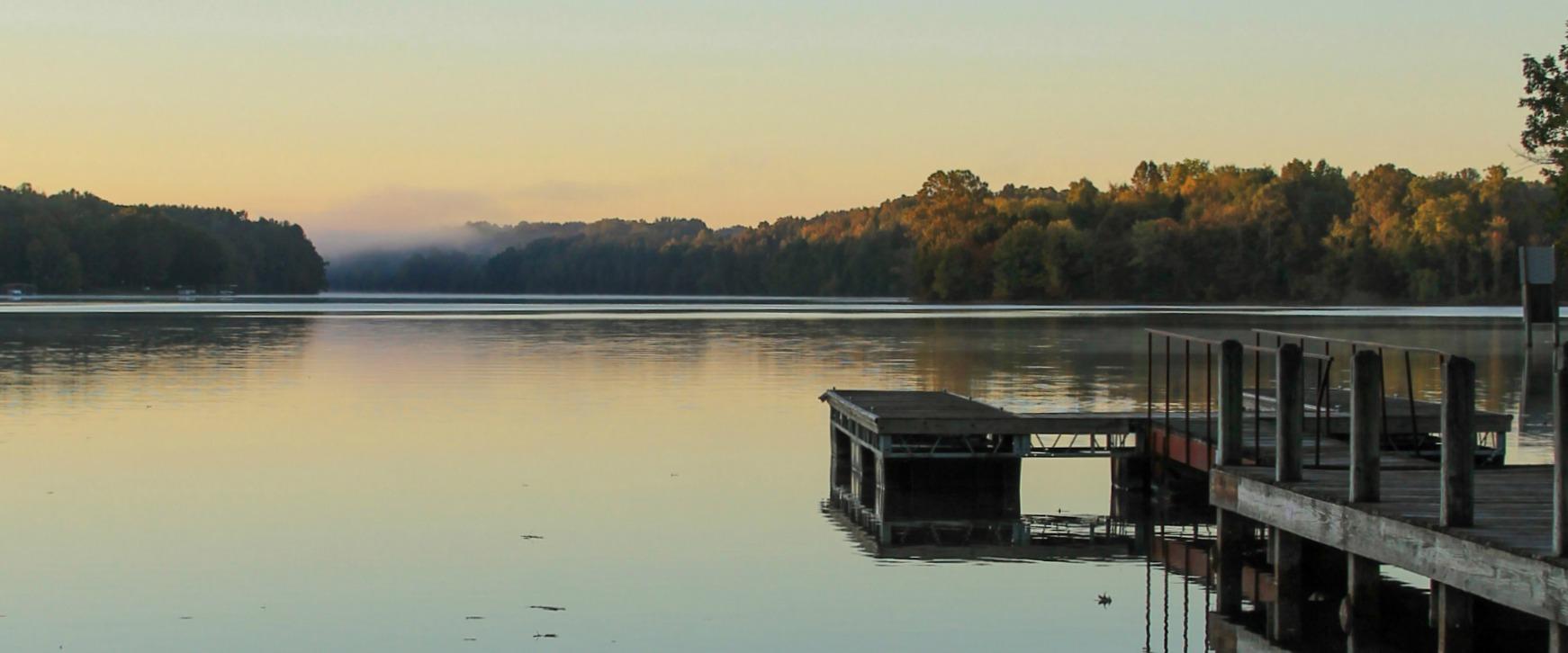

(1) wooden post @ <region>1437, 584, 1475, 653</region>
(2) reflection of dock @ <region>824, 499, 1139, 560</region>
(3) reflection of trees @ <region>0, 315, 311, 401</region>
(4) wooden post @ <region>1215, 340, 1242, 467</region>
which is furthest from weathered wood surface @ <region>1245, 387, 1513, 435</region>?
(3) reflection of trees @ <region>0, 315, 311, 401</region>

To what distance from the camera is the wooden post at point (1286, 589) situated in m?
12.8

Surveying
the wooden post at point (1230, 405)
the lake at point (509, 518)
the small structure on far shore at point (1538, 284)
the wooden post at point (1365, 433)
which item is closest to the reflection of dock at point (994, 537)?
the lake at point (509, 518)

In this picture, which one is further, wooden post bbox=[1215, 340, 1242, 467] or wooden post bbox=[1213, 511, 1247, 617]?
wooden post bbox=[1215, 340, 1242, 467]

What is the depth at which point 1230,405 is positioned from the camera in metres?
14.9

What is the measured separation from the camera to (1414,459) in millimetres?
15406

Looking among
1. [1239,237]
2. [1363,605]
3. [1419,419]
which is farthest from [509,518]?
[1239,237]

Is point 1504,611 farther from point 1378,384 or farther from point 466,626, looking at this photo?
point 466,626

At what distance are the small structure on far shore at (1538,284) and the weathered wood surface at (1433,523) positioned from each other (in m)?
7.06

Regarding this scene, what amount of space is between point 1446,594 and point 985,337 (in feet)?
170

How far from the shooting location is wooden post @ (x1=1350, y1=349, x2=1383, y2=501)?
1200 cm

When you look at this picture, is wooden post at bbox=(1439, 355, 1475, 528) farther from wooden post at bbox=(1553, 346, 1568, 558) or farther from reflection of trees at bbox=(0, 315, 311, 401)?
reflection of trees at bbox=(0, 315, 311, 401)

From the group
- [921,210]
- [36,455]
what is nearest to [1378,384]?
[36,455]

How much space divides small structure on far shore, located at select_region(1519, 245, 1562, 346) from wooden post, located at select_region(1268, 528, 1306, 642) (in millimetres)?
7792

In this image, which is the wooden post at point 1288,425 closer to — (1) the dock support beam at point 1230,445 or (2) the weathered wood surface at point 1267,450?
(2) the weathered wood surface at point 1267,450
